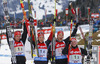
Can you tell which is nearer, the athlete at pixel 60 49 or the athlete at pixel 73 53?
the athlete at pixel 73 53

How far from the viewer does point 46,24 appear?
19.6 metres

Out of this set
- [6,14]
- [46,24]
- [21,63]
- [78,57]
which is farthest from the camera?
[46,24]

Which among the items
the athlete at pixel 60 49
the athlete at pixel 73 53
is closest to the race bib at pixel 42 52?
the athlete at pixel 60 49

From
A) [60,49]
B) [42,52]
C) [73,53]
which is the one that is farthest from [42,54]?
[73,53]

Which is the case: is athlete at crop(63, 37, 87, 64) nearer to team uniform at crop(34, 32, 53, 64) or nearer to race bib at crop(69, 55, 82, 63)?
race bib at crop(69, 55, 82, 63)

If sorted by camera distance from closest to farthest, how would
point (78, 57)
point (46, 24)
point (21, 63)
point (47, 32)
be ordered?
point (78, 57), point (21, 63), point (47, 32), point (46, 24)

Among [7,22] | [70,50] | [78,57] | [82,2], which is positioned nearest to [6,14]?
[7,22]

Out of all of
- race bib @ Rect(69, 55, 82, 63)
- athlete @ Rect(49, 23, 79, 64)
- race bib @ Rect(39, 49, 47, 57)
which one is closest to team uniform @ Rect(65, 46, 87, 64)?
race bib @ Rect(69, 55, 82, 63)

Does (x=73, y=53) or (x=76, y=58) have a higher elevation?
(x=73, y=53)

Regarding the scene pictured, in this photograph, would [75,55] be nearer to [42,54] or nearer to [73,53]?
[73,53]

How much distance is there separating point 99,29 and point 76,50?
10.1 m

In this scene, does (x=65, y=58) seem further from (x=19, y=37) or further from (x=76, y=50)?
(x=19, y=37)

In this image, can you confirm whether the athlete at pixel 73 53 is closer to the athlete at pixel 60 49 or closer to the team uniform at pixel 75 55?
the team uniform at pixel 75 55

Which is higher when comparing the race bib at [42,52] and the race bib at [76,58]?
the race bib at [42,52]
